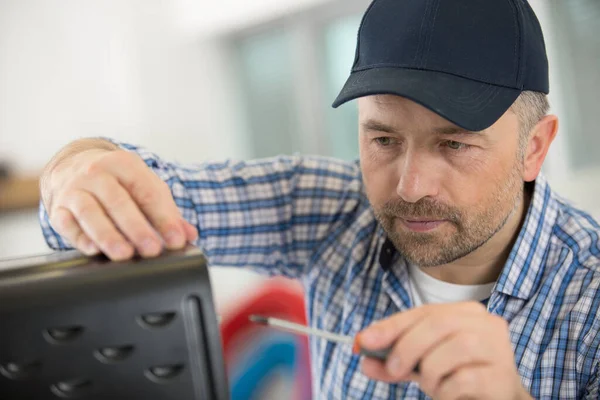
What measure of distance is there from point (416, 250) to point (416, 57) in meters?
0.31

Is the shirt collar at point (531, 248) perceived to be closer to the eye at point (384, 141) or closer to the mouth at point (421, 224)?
the mouth at point (421, 224)

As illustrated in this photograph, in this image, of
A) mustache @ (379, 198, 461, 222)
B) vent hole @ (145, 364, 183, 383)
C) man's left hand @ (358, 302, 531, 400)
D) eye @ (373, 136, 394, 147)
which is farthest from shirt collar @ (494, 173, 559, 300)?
vent hole @ (145, 364, 183, 383)

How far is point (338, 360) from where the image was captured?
3.91ft

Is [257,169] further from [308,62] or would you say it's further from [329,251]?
[308,62]

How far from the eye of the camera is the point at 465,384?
0.63m

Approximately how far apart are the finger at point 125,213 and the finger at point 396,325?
0.22m

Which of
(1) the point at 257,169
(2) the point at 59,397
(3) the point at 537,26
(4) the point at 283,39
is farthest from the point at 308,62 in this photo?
(2) the point at 59,397

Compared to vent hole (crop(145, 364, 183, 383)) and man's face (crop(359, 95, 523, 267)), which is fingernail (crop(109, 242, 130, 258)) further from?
man's face (crop(359, 95, 523, 267))

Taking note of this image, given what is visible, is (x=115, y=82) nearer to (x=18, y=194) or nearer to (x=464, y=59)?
(x=18, y=194)

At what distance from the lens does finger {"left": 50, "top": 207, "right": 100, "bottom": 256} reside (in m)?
0.64

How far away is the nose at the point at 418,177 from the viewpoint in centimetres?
96

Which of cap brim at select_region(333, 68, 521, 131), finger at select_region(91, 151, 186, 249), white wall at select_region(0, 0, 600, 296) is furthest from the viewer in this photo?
white wall at select_region(0, 0, 600, 296)

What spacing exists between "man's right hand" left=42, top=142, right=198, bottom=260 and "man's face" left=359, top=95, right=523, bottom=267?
40 centimetres

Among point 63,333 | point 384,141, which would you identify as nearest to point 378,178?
point 384,141
